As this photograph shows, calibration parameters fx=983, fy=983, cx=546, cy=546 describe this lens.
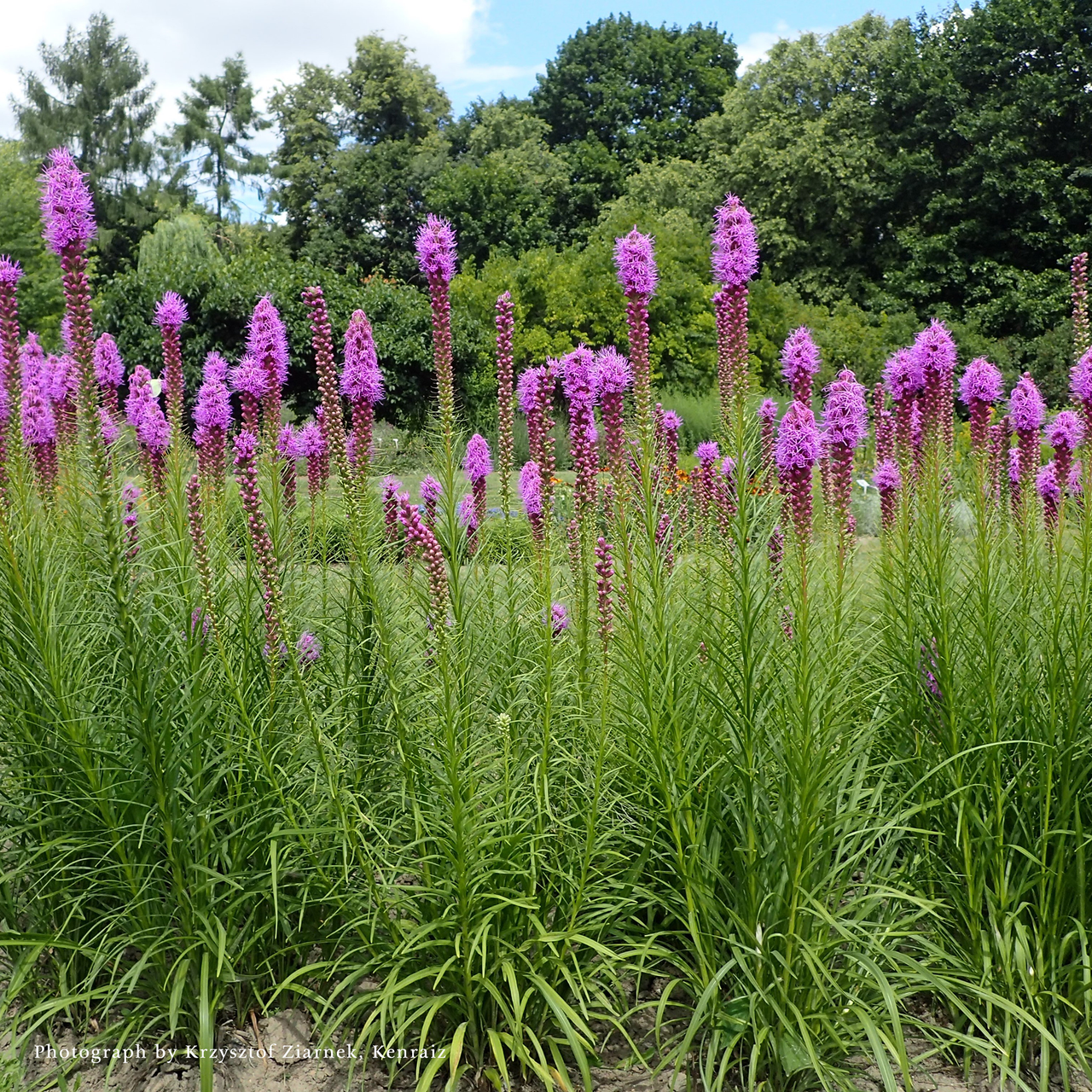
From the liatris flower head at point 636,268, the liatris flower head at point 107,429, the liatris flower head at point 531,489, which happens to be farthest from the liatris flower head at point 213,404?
the liatris flower head at point 636,268

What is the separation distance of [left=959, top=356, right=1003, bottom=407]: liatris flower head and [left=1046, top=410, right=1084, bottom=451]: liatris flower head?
52 cm

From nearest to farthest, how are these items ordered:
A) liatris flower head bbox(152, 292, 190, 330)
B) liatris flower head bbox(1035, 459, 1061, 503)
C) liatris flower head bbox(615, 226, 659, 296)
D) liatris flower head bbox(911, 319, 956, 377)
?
liatris flower head bbox(615, 226, 659, 296)
liatris flower head bbox(911, 319, 956, 377)
liatris flower head bbox(152, 292, 190, 330)
liatris flower head bbox(1035, 459, 1061, 503)

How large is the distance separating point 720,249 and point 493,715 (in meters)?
1.51

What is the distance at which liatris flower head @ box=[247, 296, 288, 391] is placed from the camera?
3.05 m

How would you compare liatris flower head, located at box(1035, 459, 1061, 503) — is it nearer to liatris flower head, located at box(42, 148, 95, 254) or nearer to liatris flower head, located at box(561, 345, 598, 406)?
liatris flower head, located at box(561, 345, 598, 406)

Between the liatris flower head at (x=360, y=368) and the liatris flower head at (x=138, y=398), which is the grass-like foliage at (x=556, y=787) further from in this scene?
the liatris flower head at (x=138, y=398)

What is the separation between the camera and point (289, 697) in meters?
2.97

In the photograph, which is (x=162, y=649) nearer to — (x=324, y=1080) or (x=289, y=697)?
(x=289, y=697)

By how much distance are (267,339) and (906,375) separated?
7.29 ft

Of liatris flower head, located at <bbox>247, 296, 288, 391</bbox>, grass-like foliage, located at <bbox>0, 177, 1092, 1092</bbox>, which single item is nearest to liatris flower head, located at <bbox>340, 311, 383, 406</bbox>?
grass-like foliage, located at <bbox>0, 177, 1092, 1092</bbox>

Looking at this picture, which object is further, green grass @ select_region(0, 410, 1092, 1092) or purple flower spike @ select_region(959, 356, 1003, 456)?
purple flower spike @ select_region(959, 356, 1003, 456)

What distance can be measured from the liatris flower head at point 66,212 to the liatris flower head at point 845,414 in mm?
2326

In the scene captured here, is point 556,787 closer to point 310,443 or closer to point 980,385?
point 310,443

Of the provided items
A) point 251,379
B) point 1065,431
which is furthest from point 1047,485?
point 251,379
